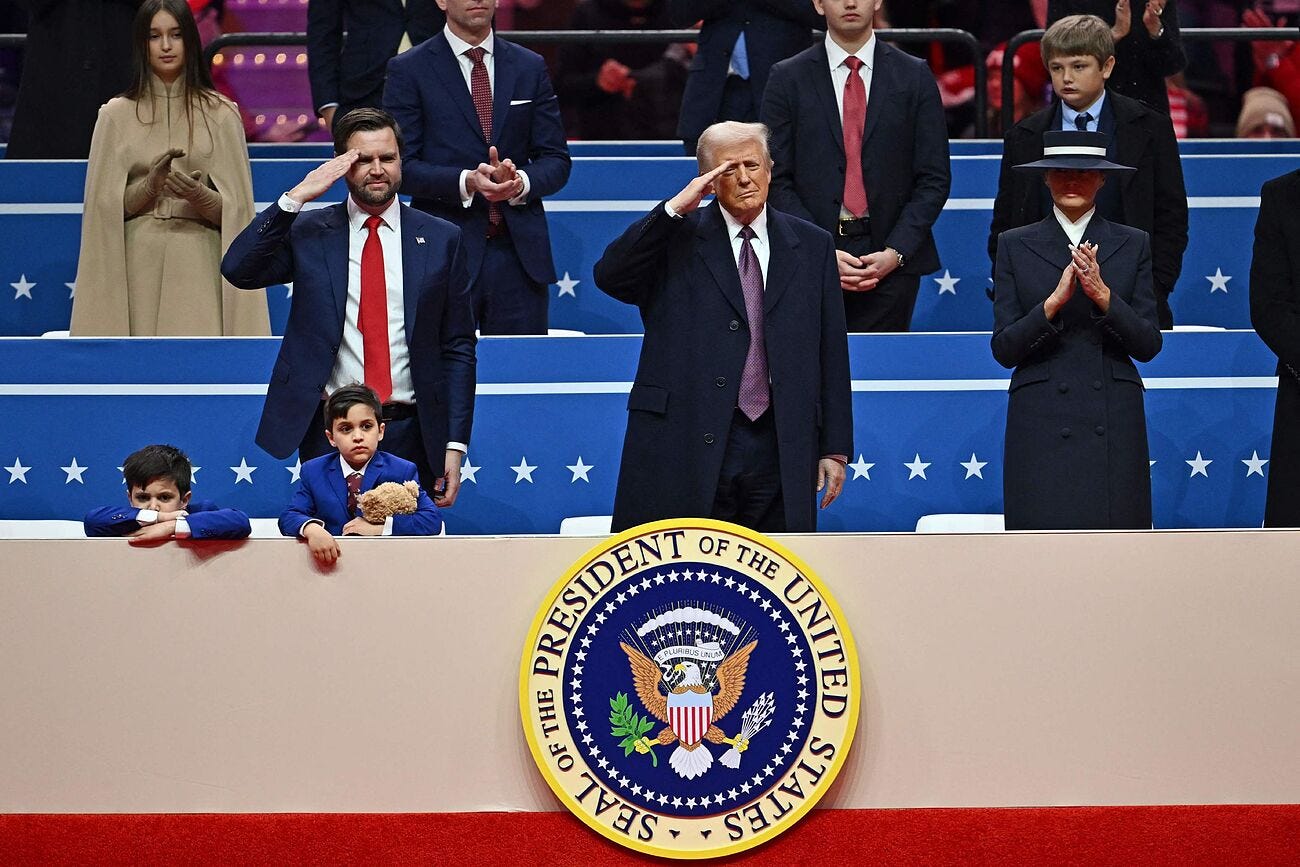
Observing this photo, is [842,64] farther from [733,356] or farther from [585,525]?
[733,356]

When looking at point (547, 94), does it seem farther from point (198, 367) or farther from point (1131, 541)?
point (1131, 541)

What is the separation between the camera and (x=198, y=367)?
213 inches

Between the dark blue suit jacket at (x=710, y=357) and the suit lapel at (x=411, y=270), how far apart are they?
0.55 metres

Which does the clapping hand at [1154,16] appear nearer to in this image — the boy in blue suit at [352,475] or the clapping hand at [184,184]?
the clapping hand at [184,184]

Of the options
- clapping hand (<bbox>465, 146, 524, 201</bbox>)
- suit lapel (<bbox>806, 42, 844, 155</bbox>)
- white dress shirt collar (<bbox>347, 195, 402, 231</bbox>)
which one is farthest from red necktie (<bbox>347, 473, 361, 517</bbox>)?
suit lapel (<bbox>806, 42, 844, 155</bbox>)

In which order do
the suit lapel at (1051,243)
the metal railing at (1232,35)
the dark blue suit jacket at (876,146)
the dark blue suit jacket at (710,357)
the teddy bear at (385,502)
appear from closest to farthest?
1. the teddy bear at (385,502)
2. the dark blue suit jacket at (710,357)
3. the suit lapel at (1051,243)
4. the dark blue suit jacket at (876,146)
5. the metal railing at (1232,35)

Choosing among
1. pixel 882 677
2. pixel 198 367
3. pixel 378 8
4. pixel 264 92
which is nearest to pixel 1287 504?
pixel 882 677

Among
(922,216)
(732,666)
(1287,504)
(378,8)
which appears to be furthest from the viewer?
(378,8)

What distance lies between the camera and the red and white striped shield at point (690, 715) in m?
3.35

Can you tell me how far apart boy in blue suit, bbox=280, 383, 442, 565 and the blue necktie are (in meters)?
2.51

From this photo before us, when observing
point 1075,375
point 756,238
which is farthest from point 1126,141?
point 756,238

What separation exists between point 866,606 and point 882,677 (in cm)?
13

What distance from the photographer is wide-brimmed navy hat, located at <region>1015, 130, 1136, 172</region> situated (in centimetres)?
442

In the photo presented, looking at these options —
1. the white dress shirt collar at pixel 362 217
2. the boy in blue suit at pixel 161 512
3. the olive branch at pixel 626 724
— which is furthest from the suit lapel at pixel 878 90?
the olive branch at pixel 626 724
